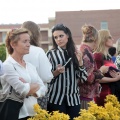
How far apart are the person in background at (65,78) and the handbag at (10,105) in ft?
3.53

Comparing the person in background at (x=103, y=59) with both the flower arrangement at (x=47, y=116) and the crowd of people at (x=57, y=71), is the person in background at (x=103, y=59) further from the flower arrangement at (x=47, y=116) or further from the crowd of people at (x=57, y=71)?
the flower arrangement at (x=47, y=116)

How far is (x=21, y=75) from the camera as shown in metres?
3.98

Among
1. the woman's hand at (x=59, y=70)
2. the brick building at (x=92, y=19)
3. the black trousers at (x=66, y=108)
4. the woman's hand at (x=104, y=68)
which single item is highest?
the brick building at (x=92, y=19)

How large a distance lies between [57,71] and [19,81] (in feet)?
2.95

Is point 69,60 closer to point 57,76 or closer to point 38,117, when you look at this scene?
point 57,76

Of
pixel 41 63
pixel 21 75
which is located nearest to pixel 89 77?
pixel 41 63

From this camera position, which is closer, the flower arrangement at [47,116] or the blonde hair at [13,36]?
the flower arrangement at [47,116]

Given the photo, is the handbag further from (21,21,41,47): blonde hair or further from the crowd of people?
(21,21,41,47): blonde hair

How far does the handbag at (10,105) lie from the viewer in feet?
12.3

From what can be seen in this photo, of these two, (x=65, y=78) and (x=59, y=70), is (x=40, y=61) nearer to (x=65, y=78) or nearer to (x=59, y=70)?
(x=59, y=70)

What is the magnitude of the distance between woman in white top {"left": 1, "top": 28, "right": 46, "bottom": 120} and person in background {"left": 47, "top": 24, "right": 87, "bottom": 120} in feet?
2.52

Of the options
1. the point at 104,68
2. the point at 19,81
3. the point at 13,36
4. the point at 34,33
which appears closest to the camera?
the point at 19,81

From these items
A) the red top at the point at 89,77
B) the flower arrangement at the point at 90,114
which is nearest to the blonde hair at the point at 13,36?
the flower arrangement at the point at 90,114

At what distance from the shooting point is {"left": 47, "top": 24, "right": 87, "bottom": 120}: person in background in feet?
16.0
